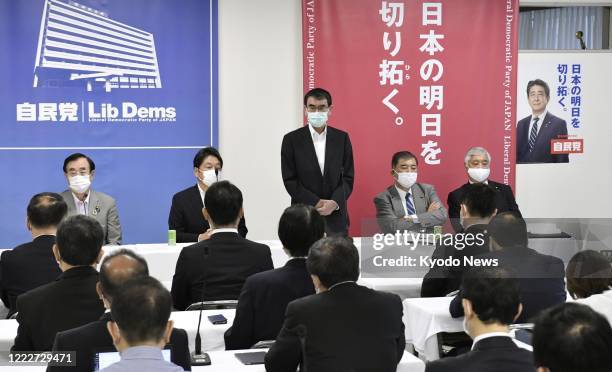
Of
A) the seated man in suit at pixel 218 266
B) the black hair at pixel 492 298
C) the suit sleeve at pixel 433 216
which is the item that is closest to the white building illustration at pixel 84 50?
the suit sleeve at pixel 433 216

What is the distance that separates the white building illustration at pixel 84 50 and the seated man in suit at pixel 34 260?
2.61m

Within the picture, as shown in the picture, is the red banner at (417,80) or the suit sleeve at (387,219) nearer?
the suit sleeve at (387,219)

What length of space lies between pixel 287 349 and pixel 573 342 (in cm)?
124

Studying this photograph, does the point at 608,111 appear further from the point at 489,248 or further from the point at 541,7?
the point at 489,248

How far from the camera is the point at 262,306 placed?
343 centimetres

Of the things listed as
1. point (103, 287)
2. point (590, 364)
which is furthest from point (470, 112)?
point (590, 364)

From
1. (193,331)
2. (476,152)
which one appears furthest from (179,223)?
(476,152)

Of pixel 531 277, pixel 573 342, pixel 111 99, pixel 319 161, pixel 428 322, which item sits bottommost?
pixel 428 322

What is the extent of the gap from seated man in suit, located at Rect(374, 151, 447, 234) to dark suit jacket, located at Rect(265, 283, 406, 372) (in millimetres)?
3439

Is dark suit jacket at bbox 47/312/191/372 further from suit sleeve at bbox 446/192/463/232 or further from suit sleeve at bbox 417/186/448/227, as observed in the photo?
suit sleeve at bbox 446/192/463/232

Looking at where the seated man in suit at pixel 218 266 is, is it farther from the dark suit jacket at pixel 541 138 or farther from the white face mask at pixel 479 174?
the dark suit jacket at pixel 541 138

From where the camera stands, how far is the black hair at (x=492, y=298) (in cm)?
275

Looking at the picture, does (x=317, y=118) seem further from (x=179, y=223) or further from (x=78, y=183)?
(x=78, y=183)

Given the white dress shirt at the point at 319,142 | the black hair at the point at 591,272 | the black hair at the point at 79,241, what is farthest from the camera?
the white dress shirt at the point at 319,142
